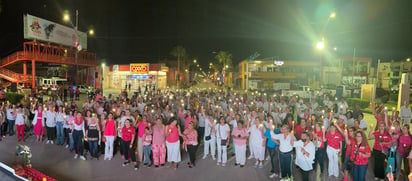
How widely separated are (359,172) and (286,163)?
1.58 metres

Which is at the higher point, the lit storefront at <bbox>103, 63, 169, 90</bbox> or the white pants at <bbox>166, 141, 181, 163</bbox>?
the lit storefront at <bbox>103, 63, 169, 90</bbox>

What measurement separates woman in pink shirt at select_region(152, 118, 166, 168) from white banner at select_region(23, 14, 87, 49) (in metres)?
23.0

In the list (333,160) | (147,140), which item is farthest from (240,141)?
(147,140)

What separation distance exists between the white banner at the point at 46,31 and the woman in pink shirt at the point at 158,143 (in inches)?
904

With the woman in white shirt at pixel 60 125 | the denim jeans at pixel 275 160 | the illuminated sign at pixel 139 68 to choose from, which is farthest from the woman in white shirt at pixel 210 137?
the illuminated sign at pixel 139 68

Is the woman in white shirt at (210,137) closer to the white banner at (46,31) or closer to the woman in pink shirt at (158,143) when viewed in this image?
the woman in pink shirt at (158,143)

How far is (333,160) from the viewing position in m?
6.79

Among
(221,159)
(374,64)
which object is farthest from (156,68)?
(374,64)

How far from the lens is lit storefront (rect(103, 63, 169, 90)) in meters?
37.8

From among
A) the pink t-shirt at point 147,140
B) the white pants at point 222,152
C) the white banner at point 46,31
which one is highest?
the white banner at point 46,31

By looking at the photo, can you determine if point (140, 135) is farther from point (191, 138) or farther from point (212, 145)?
point (212, 145)

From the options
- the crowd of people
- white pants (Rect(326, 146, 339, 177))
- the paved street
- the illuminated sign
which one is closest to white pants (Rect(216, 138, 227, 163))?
the crowd of people

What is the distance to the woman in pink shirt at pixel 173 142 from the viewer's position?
289 inches

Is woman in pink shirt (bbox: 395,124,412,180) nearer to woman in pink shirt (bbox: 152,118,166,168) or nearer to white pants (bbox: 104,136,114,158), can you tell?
woman in pink shirt (bbox: 152,118,166,168)
